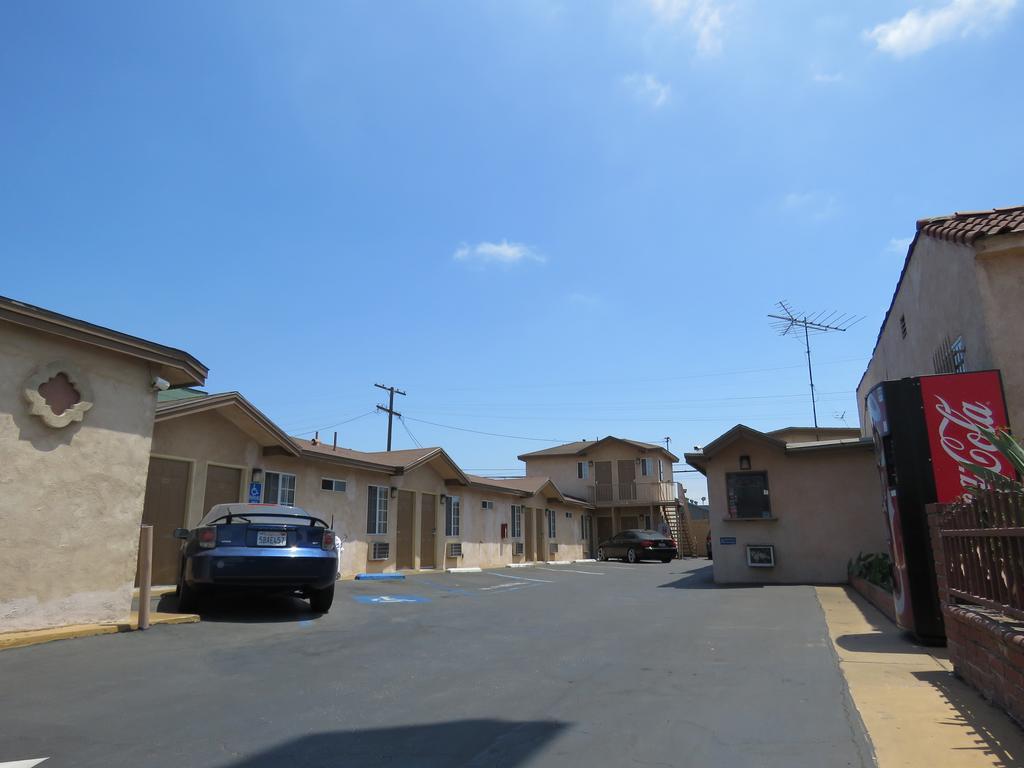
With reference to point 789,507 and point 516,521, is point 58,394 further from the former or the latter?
point 516,521

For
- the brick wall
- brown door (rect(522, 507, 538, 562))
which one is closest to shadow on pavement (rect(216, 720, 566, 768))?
the brick wall

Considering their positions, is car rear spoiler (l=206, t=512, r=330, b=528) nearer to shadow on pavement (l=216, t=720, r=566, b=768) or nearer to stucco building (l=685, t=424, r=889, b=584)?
shadow on pavement (l=216, t=720, r=566, b=768)

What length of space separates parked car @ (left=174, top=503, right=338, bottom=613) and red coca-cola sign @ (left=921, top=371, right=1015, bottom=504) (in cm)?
705

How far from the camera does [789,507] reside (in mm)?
15930

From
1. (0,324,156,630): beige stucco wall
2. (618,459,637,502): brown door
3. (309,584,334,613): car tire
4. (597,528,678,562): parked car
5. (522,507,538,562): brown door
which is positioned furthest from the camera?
(618,459,637,502): brown door

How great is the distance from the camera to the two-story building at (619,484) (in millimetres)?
38062

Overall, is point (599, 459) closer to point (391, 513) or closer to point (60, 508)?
point (391, 513)

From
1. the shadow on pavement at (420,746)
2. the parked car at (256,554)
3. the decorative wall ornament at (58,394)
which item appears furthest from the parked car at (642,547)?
the shadow on pavement at (420,746)

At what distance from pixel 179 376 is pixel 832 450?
1348cm

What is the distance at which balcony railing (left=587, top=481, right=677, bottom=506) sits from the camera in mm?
37750

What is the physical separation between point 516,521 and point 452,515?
5.65 meters

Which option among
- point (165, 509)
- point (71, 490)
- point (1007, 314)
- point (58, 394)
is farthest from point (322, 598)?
point (1007, 314)

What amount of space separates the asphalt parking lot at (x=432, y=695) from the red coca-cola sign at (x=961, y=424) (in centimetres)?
220

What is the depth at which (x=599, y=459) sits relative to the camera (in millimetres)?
39781
